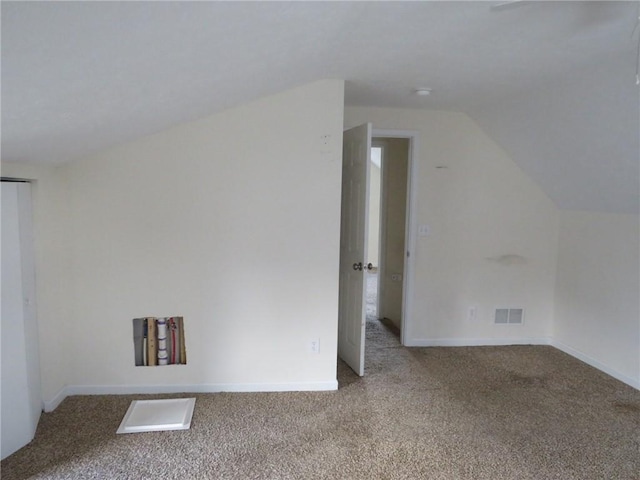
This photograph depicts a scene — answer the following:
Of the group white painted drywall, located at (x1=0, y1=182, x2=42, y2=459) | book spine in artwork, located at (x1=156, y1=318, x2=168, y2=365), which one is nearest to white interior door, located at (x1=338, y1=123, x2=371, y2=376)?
book spine in artwork, located at (x1=156, y1=318, x2=168, y2=365)

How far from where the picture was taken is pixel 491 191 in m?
4.00

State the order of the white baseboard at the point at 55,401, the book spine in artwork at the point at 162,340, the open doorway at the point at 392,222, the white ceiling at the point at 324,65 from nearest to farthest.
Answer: the white ceiling at the point at 324,65 < the white baseboard at the point at 55,401 < the book spine in artwork at the point at 162,340 < the open doorway at the point at 392,222

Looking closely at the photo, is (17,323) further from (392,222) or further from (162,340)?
(392,222)

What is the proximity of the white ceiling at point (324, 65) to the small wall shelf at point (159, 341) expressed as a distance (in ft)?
4.04

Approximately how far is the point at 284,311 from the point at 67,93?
194 centimetres

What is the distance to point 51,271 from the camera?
106 inches

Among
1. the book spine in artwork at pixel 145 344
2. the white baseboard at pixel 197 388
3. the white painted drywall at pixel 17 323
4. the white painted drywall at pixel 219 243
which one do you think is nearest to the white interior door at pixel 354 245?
the white painted drywall at pixel 219 243

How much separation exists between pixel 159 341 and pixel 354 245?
5.34 ft

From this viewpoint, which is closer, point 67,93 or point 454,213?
point 67,93

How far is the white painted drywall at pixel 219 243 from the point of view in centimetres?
288

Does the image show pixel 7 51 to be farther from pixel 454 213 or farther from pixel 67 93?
pixel 454 213

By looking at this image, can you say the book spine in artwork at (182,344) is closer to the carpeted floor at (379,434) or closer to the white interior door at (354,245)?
the carpeted floor at (379,434)

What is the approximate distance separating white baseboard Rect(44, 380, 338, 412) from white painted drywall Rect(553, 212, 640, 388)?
2.32m

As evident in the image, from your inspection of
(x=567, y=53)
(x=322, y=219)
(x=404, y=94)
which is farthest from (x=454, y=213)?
(x=567, y=53)
